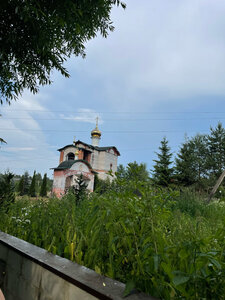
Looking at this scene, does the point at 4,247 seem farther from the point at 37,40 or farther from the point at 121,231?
the point at 37,40

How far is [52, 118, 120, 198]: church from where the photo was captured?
70.2 feet

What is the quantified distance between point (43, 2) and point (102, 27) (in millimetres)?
2595

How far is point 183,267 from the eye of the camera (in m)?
1.08

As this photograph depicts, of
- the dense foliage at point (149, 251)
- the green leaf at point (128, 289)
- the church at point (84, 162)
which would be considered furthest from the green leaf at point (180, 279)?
the church at point (84, 162)

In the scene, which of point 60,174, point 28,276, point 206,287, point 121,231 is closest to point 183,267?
point 206,287

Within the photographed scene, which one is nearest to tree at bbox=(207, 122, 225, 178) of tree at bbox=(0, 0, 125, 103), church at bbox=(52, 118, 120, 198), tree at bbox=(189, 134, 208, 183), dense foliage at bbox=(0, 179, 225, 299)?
tree at bbox=(189, 134, 208, 183)

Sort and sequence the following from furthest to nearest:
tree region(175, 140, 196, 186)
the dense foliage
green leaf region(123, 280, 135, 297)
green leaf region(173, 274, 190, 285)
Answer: tree region(175, 140, 196, 186) → green leaf region(123, 280, 135, 297) → the dense foliage → green leaf region(173, 274, 190, 285)

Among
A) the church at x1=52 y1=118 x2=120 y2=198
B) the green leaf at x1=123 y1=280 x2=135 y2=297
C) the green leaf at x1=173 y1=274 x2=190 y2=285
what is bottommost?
the green leaf at x1=123 y1=280 x2=135 y2=297

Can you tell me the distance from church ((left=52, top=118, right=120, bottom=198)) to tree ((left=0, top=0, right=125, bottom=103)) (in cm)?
1401

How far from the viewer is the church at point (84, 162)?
21.4m

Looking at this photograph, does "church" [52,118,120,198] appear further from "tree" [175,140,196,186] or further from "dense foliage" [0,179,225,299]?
"dense foliage" [0,179,225,299]

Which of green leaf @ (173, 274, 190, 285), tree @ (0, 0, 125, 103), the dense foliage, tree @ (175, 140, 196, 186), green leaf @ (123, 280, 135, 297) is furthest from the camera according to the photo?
tree @ (175, 140, 196, 186)

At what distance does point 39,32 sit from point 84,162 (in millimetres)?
17160

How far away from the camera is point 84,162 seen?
2288 cm
